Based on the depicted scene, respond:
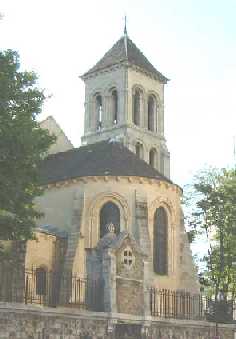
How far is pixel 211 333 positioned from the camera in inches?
1175

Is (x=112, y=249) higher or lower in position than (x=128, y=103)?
lower

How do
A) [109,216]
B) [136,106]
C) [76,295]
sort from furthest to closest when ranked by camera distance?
[136,106]
[109,216]
[76,295]

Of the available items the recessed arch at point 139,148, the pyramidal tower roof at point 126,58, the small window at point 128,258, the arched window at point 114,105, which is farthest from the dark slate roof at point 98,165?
the pyramidal tower roof at point 126,58

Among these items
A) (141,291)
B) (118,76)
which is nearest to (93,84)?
(118,76)

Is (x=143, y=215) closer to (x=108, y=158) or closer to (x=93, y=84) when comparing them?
(x=108, y=158)

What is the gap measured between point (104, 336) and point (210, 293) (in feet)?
80.6

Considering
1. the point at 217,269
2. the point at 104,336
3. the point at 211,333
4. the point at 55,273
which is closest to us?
the point at 104,336

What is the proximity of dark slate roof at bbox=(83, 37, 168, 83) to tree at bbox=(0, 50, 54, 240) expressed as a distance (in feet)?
140

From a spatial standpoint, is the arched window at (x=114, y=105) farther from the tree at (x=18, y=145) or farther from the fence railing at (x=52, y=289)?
the tree at (x=18, y=145)

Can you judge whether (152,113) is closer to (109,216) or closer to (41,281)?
(109,216)

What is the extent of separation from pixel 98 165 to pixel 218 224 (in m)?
11.8

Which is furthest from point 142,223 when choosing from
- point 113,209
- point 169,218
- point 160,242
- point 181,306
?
point 181,306

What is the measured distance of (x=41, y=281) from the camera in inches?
1308

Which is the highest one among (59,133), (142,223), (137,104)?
(137,104)
